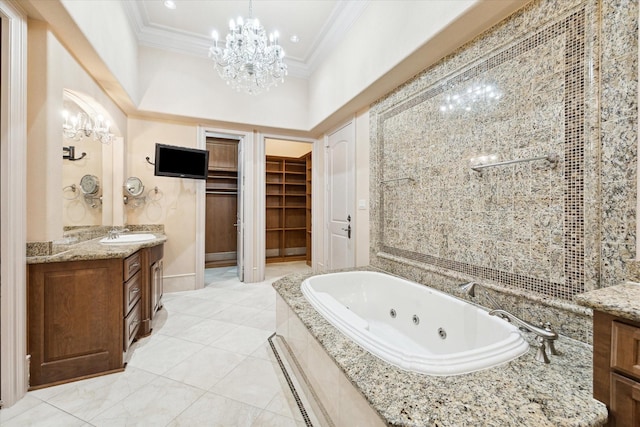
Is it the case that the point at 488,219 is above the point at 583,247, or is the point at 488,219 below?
above

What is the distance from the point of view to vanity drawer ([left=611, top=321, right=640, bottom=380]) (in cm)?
76

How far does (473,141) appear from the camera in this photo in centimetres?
179

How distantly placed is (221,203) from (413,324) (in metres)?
4.25

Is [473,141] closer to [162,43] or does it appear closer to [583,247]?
[583,247]

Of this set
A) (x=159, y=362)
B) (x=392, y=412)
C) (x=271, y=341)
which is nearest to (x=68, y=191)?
(x=159, y=362)

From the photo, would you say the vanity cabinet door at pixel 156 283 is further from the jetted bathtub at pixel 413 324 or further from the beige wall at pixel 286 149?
the beige wall at pixel 286 149

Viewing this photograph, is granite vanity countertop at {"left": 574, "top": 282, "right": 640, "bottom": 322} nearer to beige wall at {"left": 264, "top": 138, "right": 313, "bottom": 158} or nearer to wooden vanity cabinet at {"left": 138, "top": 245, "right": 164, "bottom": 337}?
wooden vanity cabinet at {"left": 138, "top": 245, "right": 164, "bottom": 337}

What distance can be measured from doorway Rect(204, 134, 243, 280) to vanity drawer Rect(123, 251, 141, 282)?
2.71 m

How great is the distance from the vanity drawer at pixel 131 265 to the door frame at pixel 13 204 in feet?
1.63

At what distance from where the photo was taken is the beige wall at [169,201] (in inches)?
135

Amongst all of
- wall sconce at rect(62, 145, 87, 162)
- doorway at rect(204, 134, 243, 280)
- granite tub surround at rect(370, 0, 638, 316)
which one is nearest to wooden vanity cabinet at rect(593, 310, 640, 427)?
granite tub surround at rect(370, 0, 638, 316)

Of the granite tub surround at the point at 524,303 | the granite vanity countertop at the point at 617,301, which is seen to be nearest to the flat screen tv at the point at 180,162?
the granite tub surround at the point at 524,303

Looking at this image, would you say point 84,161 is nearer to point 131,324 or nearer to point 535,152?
point 131,324

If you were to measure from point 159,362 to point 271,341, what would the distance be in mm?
851
